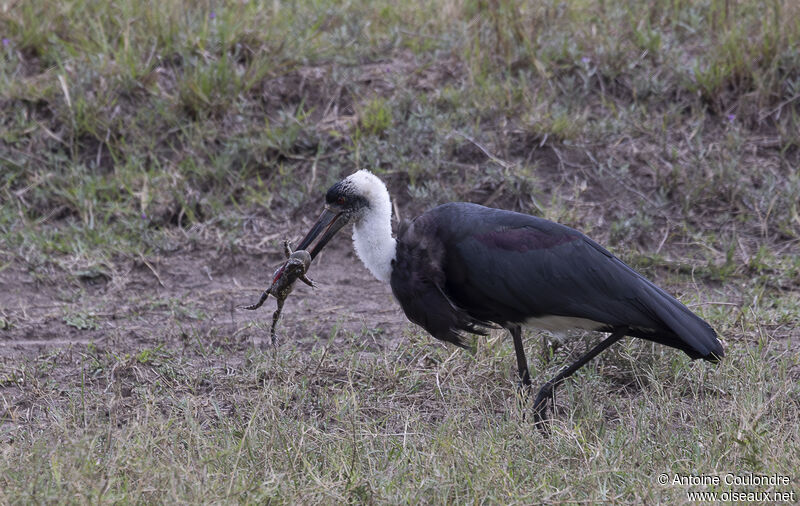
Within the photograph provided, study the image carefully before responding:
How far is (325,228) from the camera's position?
12.8ft

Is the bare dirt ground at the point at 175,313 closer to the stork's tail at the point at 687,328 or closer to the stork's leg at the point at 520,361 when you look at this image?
the stork's leg at the point at 520,361

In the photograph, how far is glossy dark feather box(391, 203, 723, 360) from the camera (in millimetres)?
3467

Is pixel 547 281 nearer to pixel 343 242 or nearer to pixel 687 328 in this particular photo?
pixel 687 328

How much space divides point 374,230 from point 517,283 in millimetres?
586

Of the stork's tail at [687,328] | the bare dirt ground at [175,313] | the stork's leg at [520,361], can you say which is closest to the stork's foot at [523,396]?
the stork's leg at [520,361]

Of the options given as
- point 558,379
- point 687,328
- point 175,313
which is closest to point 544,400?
point 558,379

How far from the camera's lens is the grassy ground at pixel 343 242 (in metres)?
2.96

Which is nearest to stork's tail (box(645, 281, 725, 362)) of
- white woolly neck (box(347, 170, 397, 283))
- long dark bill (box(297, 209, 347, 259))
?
white woolly neck (box(347, 170, 397, 283))

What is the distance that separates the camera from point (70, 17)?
6.22 m

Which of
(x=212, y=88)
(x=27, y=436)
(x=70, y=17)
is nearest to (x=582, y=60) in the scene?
(x=212, y=88)

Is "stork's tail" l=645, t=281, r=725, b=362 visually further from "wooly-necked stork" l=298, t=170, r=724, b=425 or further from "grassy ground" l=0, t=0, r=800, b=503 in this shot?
"grassy ground" l=0, t=0, r=800, b=503

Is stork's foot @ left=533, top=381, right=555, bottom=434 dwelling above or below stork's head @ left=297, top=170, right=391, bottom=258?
below

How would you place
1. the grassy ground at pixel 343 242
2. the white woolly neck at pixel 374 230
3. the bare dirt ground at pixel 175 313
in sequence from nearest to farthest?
the grassy ground at pixel 343 242 < the white woolly neck at pixel 374 230 < the bare dirt ground at pixel 175 313

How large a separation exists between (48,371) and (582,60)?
358 cm
